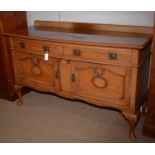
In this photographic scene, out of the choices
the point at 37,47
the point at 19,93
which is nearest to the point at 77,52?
the point at 37,47

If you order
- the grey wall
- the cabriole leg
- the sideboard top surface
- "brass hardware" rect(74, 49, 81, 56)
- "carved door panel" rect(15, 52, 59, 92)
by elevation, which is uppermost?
the grey wall

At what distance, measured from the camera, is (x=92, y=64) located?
174cm

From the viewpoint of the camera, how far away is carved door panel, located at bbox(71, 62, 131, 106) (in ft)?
5.47

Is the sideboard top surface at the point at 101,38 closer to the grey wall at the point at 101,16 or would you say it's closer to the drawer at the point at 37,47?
the drawer at the point at 37,47

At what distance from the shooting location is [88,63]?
1758 mm

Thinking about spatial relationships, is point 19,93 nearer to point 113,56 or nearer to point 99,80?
point 99,80

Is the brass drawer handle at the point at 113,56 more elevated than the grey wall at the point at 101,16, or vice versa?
the grey wall at the point at 101,16

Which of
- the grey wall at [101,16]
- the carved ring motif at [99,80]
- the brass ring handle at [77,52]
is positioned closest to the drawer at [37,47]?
the brass ring handle at [77,52]

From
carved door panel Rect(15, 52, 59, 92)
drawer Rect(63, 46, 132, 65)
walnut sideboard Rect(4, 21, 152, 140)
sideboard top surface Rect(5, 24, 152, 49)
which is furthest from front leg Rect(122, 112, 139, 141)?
carved door panel Rect(15, 52, 59, 92)

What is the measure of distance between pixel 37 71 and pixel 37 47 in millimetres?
245

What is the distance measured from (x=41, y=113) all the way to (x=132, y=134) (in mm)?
922

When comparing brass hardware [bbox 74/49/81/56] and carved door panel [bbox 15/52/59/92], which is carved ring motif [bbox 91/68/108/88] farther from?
carved door panel [bbox 15/52/59/92]

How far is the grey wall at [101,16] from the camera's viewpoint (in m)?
2.00

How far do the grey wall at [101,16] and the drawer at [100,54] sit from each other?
0.59m
